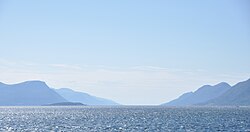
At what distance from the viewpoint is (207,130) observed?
338 feet

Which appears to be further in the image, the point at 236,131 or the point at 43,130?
the point at 43,130

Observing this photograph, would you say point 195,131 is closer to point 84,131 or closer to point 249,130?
point 249,130

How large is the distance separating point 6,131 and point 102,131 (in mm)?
21175

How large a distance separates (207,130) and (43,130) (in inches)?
1446

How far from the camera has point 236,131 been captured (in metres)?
98.7

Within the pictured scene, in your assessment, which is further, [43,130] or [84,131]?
[43,130]

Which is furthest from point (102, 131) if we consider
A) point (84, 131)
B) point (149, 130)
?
point (149, 130)

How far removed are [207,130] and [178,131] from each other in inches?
288

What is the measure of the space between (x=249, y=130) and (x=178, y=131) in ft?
50.2

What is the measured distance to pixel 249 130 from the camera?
3952 inches

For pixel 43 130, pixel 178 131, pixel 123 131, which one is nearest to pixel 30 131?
pixel 43 130

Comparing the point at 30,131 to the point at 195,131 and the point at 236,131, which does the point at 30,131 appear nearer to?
the point at 195,131

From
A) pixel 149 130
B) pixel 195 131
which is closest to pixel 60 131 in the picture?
pixel 149 130

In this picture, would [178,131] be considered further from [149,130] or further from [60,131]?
[60,131]
